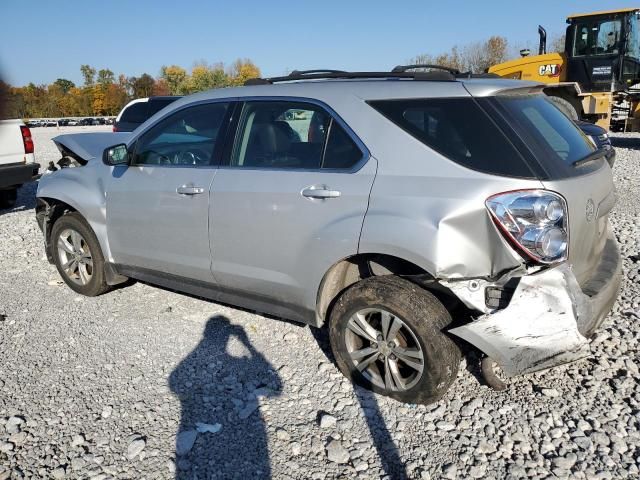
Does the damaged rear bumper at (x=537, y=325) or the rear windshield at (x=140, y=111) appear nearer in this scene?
the damaged rear bumper at (x=537, y=325)

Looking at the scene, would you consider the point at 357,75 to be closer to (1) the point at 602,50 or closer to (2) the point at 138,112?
(2) the point at 138,112

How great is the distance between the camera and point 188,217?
3852mm

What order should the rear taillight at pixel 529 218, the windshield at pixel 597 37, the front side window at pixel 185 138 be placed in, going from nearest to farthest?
1. the rear taillight at pixel 529 218
2. the front side window at pixel 185 138
3. the windshield at pixel 597 37

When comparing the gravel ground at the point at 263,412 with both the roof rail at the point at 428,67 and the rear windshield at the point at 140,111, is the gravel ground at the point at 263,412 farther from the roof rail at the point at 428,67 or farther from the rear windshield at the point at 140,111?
the rear windshield at the point at 140,111

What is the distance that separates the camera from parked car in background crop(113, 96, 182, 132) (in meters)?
11.5

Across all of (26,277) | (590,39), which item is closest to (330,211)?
(26,277)

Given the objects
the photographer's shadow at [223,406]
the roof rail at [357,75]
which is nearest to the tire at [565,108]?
the roof rail at [357,75]

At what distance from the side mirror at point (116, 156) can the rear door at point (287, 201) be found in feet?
3.50

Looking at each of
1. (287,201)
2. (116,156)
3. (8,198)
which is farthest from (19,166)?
(287,201)

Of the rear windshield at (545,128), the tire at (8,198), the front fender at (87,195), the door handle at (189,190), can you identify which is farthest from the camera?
the tire at (8,198)

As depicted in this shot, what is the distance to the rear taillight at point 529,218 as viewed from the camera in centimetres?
266

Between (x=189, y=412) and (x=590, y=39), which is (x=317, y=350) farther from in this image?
(x=590, y=39)

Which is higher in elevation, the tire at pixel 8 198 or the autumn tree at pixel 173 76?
the autumn tree at pixel 173 76

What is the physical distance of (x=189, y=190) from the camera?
381cm
